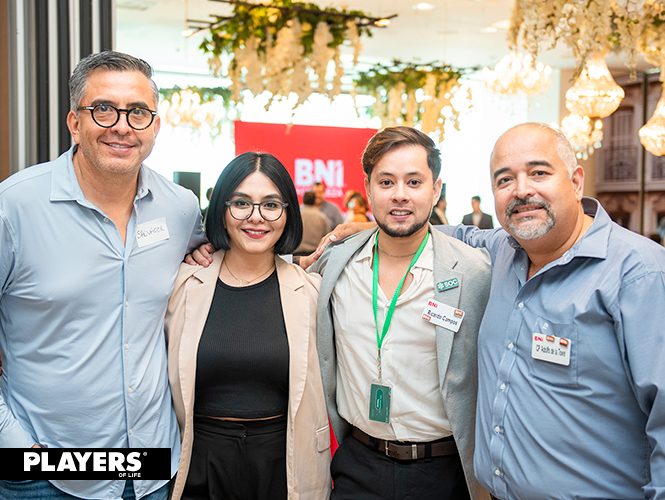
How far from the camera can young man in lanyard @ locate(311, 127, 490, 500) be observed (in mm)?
1972

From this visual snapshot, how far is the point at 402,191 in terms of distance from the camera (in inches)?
80.2

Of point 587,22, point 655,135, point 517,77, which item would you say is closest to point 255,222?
point 587,22

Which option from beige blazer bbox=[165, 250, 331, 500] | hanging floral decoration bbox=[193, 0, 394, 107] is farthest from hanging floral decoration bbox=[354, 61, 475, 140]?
beige blazer bbox=[165, 250, 331, 500]

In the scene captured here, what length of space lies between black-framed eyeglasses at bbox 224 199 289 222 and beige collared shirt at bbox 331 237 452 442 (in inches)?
15.1

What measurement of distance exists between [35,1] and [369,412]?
6.75ft

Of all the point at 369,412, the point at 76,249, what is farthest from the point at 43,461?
the point at 369,412

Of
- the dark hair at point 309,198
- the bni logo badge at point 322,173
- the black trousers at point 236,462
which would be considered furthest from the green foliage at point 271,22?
the black trousers at point 236,462

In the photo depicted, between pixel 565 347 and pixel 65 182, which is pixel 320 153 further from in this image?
pixel 565 347

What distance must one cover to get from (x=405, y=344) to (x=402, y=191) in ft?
1.78

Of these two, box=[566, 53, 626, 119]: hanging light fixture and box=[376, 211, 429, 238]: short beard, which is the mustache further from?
box=[566, 53, 626, 119]: hanging light fixture

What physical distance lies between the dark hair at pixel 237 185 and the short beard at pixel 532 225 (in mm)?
827

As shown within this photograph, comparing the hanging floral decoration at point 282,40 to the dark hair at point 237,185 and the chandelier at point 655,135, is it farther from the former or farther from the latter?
the dark hair at point 237,185

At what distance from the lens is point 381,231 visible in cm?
220

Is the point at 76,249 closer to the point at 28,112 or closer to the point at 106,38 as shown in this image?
the point at 28,112
